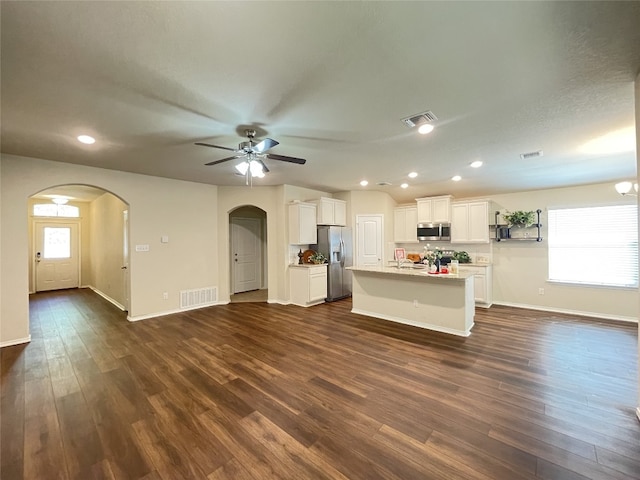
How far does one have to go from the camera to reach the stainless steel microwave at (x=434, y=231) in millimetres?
6400

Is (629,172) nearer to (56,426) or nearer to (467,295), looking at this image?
(467,295)

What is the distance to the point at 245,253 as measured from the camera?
25.6 feet

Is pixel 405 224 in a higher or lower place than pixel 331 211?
lower

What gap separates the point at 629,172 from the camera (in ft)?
14.9

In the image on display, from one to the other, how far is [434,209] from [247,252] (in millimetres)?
5185

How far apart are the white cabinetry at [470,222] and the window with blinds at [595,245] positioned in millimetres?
1217

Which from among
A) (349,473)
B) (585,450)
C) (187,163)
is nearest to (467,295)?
(585,450)

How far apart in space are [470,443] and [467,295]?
255cm

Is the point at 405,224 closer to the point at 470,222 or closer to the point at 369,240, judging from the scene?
the point at 369,240

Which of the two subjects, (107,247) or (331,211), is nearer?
(331,211)

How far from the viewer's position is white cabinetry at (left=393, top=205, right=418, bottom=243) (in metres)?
7.02

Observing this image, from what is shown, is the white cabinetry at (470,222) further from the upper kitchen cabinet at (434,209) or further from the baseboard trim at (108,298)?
the baseboard trim at (108,298)

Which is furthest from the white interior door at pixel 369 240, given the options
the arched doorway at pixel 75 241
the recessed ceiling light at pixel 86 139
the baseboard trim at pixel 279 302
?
the arched doorway at pixel 75 241

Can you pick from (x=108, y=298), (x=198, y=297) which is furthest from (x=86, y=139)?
(x=108, y=298)
